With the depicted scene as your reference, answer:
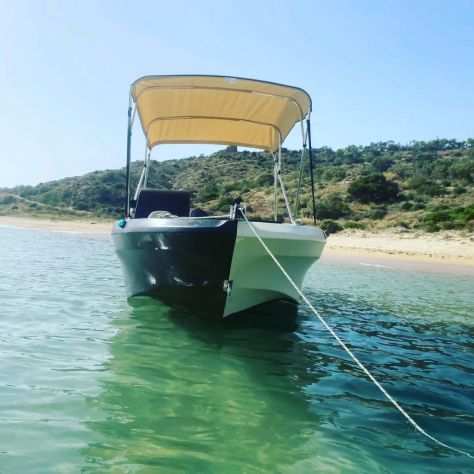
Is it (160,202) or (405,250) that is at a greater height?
(160,202)

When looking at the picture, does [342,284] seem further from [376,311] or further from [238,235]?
[238,235]

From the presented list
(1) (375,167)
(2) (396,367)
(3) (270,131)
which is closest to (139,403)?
(2) (396,367)

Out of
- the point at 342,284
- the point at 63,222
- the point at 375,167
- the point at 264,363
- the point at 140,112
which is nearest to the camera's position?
the point at 264,363

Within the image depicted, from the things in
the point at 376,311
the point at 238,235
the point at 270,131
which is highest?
the point at 270,131

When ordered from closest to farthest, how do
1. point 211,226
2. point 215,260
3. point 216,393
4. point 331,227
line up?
1. point 216,393
2. point 211,226
3. point 215,260
4. point 331,227

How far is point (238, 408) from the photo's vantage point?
385 centimetres

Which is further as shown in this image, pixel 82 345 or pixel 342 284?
pixel 342 284

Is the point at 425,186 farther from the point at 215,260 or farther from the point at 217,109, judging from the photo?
the point at 215,260

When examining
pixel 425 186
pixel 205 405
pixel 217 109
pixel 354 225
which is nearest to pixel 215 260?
pixel 205 405

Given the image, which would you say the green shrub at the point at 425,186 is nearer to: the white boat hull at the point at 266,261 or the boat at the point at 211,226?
the boat at the point at 211,226

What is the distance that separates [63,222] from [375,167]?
106 ft

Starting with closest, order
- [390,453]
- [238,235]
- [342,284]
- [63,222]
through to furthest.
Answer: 1. [390,453]
2. [238,235]
3. [342,284]
4. [63,222]

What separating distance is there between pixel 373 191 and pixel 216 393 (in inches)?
1432

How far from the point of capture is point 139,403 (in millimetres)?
3803
